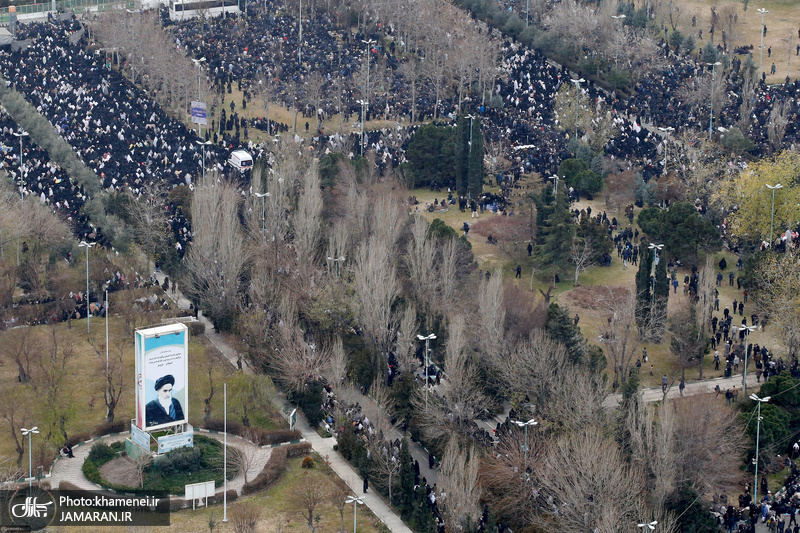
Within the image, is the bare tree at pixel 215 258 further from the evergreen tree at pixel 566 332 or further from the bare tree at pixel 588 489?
the bare tree at pixel 588 489

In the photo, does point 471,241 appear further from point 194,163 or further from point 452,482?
point 452,482

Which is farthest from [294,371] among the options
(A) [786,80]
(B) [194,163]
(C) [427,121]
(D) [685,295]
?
(A) [786,80]

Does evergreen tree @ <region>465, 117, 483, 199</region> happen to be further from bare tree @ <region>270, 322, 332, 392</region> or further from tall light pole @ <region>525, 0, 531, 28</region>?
tall light pole @ <region>525, 0, 531, 28</region>

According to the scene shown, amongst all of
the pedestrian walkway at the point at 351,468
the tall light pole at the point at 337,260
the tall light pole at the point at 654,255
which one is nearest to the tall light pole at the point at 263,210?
the tall light pole at the point at 337,260

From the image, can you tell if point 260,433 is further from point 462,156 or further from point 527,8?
point 527,8

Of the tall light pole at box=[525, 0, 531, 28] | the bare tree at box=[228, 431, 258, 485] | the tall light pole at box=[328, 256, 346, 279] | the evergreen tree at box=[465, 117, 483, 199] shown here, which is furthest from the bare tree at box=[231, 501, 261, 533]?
the tall light pole at box=[525, 0, 531, 28]

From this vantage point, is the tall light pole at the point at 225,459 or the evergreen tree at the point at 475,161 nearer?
the tall light pole at the point at 225,459

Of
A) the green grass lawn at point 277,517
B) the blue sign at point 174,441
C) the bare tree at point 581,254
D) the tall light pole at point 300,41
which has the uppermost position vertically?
the tall light pole at point 300,41
